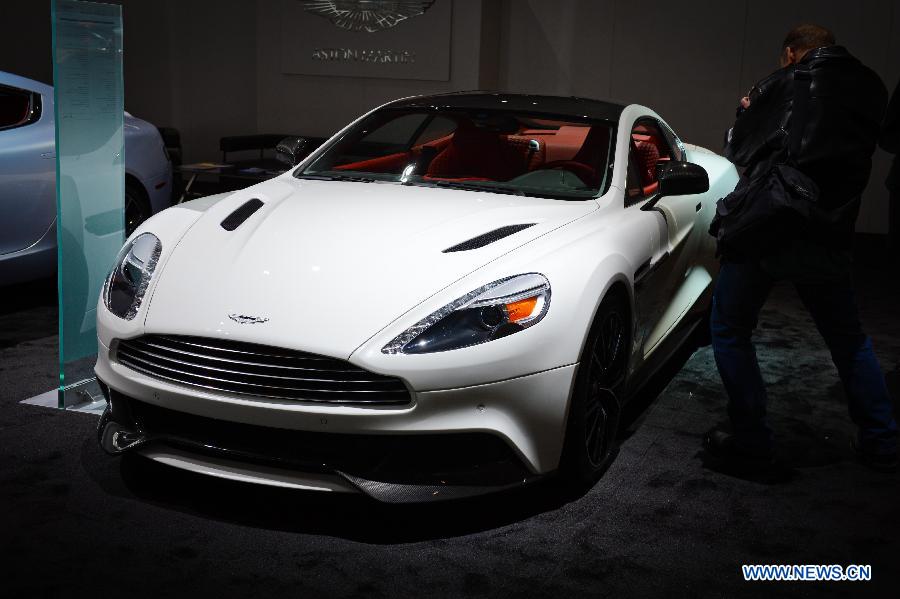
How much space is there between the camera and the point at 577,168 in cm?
379

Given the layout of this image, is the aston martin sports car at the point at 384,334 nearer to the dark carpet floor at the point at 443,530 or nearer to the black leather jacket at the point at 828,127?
→ the dark carpet floor at the point at 443,530

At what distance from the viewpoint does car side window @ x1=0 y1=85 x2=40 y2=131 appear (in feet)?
16.6

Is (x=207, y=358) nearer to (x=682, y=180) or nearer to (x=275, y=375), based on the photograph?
(x=275, y=375)

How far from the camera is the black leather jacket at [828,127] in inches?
123

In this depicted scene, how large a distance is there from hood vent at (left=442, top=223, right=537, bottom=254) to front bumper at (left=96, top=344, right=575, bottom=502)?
0.47m

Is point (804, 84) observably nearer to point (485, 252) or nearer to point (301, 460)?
point (485, 252)

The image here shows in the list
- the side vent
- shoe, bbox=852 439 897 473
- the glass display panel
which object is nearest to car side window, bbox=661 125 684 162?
shoe, bbox=852 439 897 473


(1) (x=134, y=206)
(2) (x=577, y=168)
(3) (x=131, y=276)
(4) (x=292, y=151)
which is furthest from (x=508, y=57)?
(3) (x=131, y=276)

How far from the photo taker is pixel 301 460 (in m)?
2.66

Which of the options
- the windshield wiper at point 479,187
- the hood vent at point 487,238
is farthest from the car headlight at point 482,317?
the windshield wiper at point 479,187

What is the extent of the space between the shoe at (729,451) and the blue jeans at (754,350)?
19 millimetres

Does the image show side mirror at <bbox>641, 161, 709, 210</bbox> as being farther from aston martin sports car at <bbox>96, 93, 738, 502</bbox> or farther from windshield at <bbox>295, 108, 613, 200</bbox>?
windshield at <bbox>295, 108, 613, 200</bbox>

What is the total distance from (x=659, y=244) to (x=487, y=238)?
3.01 feet

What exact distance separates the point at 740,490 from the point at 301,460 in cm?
149
